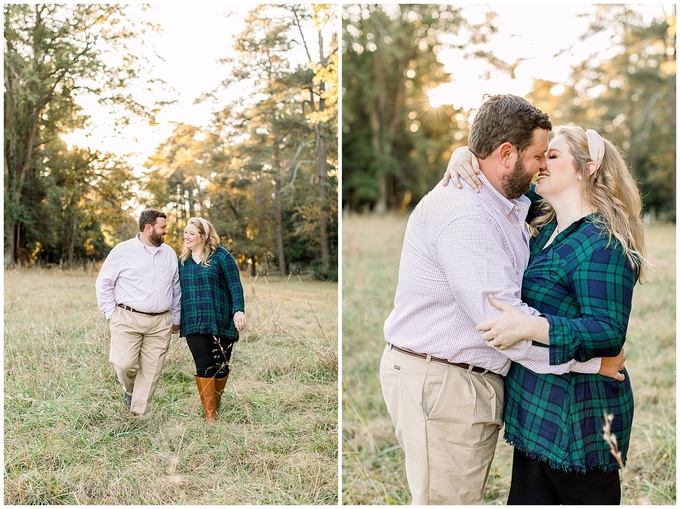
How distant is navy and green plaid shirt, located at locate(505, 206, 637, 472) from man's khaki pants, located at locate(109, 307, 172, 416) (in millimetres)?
1795

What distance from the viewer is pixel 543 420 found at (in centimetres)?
225

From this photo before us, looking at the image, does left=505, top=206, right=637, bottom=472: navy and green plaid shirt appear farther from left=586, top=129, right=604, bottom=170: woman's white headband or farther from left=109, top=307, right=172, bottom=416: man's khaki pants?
left=109, top=307, right=172, bottom=416: man's khaki pants

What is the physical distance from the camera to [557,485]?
2.29m

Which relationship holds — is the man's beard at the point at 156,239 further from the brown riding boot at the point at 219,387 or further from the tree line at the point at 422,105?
the tree line at the point at 422,105

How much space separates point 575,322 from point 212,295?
6.09ft

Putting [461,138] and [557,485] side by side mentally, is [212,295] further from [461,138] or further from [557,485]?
[461,138]

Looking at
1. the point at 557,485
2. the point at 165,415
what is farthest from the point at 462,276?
the point at 165,415

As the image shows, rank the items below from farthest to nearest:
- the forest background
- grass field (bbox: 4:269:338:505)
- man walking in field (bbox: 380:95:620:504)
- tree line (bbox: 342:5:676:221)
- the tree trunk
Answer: tree line (bbox: 342:5:676:221) → the forest background → the tree trunk → grass field (bbox: 4:269:338:505) → man walking in field (bbox: 380:95:620:504)

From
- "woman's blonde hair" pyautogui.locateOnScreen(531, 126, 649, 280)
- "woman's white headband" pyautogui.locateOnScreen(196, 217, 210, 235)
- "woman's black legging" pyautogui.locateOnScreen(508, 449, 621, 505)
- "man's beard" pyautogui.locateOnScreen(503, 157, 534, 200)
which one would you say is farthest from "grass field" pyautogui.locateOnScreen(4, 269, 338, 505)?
"woman's blonde hair" pyautogui.locateOnScreen(531, 126, 649, 280)

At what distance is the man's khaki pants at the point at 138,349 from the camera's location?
3.12 m

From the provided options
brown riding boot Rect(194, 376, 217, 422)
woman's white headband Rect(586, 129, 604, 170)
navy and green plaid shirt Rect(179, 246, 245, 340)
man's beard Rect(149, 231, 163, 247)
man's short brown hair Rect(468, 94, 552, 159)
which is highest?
man's short brown hair Rect(468, 94, 552, 159)

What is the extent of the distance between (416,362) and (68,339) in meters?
1.90

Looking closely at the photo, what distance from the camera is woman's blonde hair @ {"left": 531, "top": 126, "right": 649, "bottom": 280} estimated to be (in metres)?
2.22

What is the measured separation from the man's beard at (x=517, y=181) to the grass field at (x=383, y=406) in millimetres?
1591
